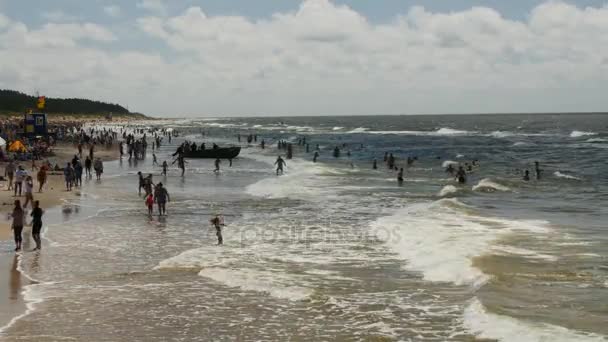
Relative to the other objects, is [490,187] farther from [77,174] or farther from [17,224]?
[17,224]

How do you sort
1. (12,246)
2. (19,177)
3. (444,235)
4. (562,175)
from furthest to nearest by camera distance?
(562,175) < (19,177) < (444,235) < (12,246)

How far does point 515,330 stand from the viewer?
11.6m

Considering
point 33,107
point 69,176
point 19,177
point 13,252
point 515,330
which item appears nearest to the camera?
point 515,330

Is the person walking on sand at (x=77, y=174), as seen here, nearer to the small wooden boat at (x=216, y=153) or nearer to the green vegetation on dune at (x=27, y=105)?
the small wooden boat at (x=216, y=153)

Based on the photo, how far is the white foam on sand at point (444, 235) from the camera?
1616 cm

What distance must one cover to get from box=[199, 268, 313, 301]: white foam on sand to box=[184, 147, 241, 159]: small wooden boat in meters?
40.4

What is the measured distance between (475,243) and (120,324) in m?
11.1

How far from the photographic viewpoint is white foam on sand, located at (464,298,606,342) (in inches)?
440

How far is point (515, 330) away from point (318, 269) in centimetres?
566

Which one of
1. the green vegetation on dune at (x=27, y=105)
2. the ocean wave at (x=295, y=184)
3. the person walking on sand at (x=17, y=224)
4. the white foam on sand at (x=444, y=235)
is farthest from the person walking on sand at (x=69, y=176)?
the green vegetation on dune at (x=27, y=105)

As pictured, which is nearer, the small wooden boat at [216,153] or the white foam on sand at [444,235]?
the white foam on sand at [444,235]

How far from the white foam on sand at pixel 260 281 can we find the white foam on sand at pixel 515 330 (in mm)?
3480

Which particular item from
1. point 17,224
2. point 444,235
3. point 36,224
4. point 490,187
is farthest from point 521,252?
point 490,187

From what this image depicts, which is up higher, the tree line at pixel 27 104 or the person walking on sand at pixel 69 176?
the tree line at pixel 27 104
